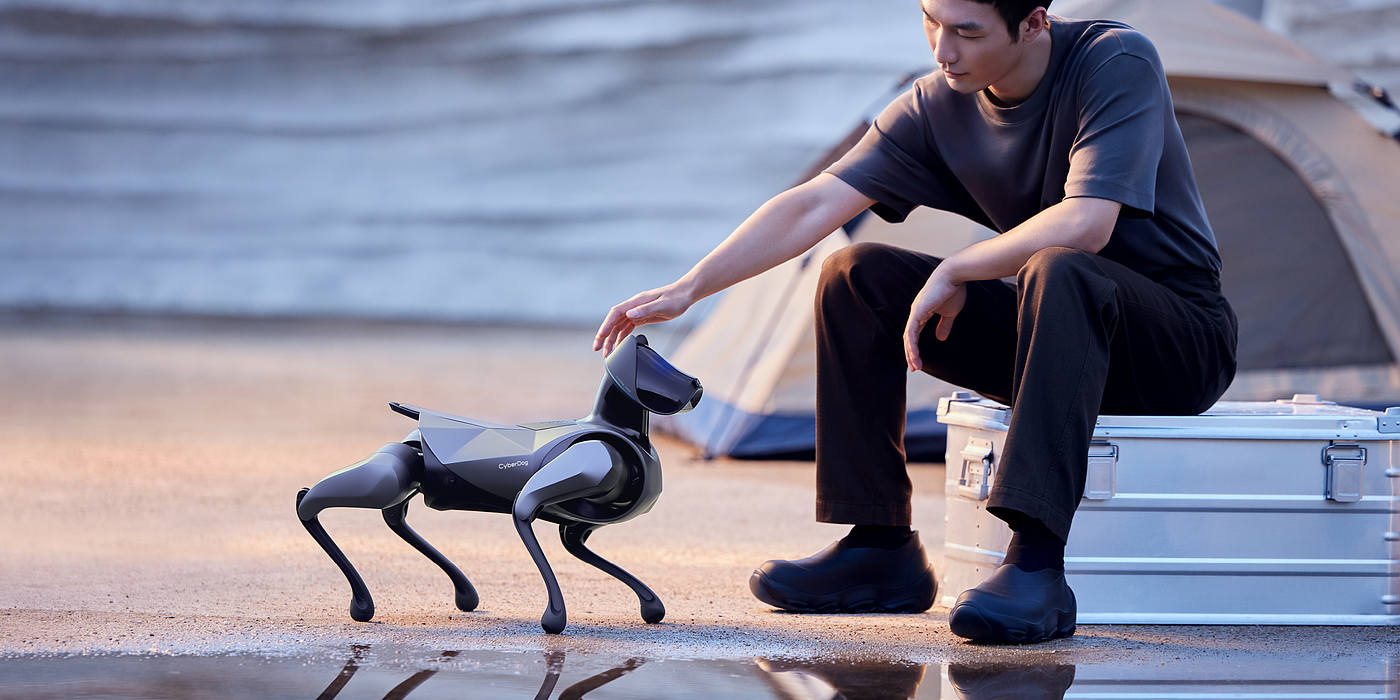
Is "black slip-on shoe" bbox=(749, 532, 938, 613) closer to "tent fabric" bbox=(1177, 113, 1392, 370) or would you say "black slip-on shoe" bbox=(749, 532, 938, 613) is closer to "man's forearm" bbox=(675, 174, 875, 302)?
"man's forearm" bbox=(675, 174, 875, 302)

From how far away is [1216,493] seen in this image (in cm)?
131

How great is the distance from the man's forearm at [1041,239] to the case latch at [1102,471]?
8.0 inches

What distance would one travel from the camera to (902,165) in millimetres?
1464

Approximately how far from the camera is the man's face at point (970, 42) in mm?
1266

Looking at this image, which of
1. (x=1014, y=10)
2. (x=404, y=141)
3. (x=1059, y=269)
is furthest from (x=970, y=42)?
(x=404, y=141)

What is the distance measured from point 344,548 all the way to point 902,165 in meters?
0.98

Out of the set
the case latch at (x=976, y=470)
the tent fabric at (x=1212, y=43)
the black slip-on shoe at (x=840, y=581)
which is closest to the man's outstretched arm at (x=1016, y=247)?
the case latch at (x=976, y=470)

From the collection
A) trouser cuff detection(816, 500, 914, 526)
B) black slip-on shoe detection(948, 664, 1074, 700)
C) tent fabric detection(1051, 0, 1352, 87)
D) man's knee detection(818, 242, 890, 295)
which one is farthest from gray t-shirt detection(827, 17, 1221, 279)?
tent fabric detection(1051, 0, 1352, 87)

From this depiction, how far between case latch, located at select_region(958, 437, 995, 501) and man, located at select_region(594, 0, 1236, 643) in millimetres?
67

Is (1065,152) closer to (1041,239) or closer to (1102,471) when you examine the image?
(1041,239)

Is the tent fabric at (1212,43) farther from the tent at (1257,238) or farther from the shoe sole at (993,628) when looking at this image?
the shoe sole at (993,628)

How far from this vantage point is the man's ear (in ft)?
4.22

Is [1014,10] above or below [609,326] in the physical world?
above

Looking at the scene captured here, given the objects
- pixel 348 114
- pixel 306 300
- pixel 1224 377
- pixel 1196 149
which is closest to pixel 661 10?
pixel 348 114
